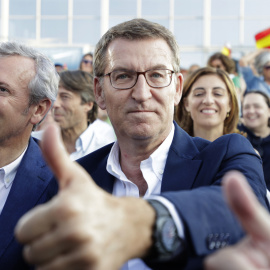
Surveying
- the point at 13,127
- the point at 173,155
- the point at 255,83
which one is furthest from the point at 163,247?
the point at 255,83

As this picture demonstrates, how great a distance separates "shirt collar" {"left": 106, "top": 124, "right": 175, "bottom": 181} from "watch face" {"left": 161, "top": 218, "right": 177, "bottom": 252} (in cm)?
89

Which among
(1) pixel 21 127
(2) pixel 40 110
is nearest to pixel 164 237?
(1) pixel 21 127

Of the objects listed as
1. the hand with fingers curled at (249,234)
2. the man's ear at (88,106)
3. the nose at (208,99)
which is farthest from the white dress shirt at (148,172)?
the man's ear at (88,106)

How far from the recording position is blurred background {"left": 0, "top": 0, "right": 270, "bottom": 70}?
14.1 meters

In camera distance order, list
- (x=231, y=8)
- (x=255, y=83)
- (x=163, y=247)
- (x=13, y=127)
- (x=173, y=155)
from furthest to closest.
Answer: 1. (x=231, y=8)
2. (x=255, y=83)
3. (x=13, y=127)
4. (x=173, y=155)
5. (x=163, y=247)

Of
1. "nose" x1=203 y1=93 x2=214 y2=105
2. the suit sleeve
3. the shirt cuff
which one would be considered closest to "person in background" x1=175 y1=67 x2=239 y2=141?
"nose" x1=203 y1=93 x2=214 y2=105

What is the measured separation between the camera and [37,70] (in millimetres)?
2729

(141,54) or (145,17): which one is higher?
(145,17)

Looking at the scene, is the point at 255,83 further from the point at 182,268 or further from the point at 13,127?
the point at 182,268

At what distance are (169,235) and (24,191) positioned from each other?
4.56 feet

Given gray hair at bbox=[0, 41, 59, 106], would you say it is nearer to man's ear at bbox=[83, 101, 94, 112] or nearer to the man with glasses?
the man with glasses

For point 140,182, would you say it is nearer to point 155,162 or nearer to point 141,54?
point 155,162

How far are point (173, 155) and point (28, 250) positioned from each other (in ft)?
3.98

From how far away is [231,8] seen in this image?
14312mm
